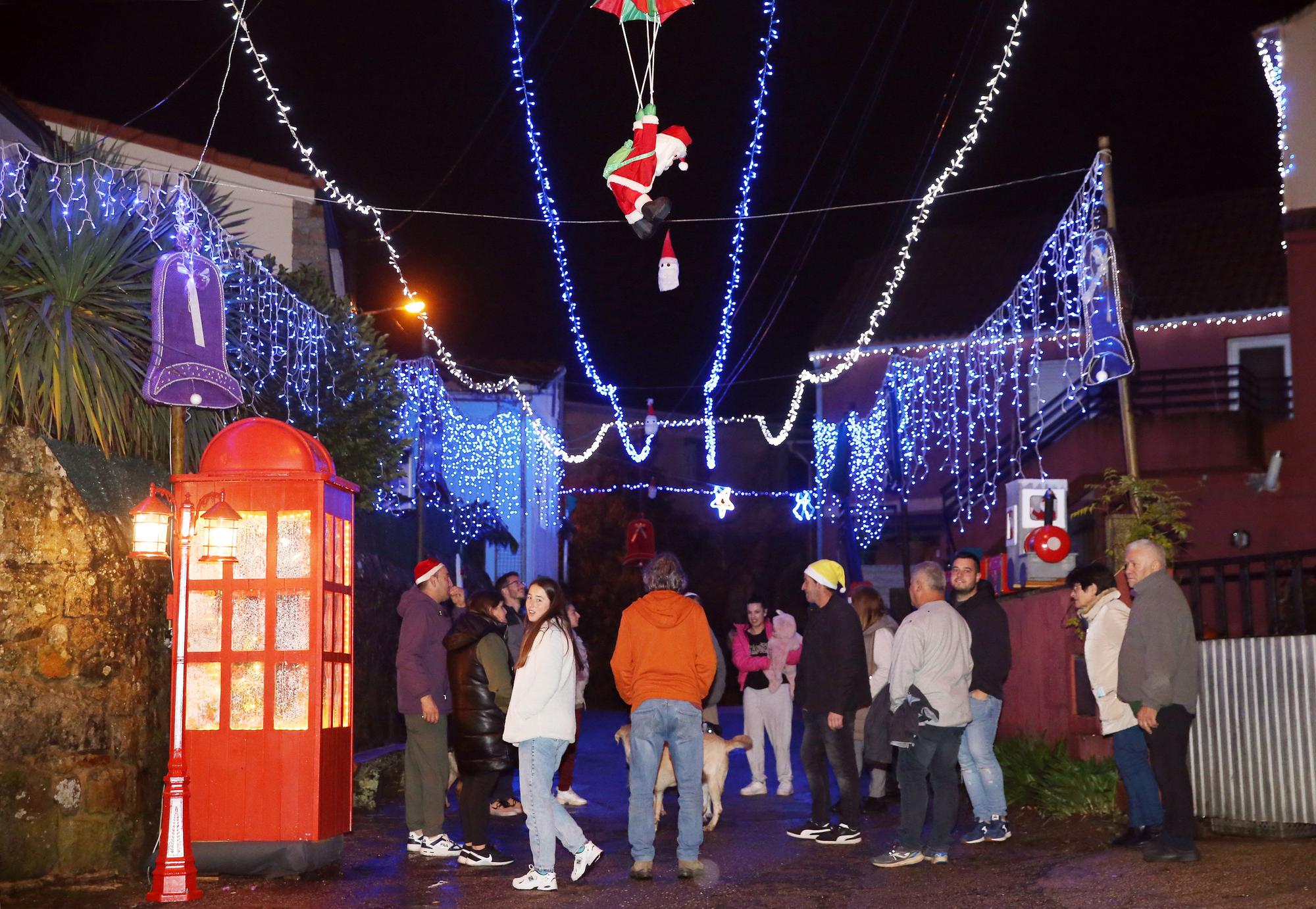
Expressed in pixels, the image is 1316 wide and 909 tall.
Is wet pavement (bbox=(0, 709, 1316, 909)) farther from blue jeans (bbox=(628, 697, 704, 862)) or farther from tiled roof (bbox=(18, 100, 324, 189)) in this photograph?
tiled roof (bbox=(18, 100, 324, 189))

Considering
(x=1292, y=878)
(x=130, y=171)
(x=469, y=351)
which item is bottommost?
(x=1292, y=878)

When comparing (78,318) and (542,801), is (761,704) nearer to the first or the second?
(542,801)

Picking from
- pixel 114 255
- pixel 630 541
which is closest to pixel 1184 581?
pixel 114 255

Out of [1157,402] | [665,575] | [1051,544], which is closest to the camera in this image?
[665,575]

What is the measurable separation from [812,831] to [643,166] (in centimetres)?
488

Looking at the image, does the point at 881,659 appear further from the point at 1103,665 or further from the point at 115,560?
the point at 115,560

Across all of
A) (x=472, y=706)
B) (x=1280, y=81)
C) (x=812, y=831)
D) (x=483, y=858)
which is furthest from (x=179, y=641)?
(x=1280, y=81)

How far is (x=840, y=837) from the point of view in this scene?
9.51 metres

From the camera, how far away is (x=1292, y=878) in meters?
7.18

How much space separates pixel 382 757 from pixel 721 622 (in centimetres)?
2334

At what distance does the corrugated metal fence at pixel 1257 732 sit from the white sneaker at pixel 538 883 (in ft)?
14.9

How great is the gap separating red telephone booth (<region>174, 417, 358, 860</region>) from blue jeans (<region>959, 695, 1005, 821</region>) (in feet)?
14.3

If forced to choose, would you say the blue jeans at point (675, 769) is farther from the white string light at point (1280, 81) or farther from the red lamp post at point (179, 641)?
the white string light at point (1280, 81)

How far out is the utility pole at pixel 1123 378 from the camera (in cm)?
1084
